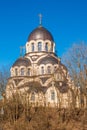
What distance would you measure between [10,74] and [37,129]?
23220 millimetres

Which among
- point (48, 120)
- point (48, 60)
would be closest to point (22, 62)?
point (48, 60)

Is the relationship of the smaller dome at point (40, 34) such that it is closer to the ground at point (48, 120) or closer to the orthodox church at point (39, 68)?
the orthodox church at point (39, 68)

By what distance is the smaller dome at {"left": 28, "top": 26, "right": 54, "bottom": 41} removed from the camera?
132 ft

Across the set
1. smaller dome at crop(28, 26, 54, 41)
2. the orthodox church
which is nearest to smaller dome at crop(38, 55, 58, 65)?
the orthodox church

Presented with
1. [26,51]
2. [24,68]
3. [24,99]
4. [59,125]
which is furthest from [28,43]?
[59,125]

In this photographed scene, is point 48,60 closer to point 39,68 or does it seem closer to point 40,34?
point 39,68

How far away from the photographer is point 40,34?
40500mm

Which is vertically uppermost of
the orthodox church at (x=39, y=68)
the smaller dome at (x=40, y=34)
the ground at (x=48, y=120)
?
the smaller dome at (x=40, y=34)

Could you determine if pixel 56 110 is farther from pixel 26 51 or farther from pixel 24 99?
pixel 26 51

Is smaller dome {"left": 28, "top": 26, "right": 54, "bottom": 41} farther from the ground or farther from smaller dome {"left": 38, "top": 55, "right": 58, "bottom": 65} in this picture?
the ground

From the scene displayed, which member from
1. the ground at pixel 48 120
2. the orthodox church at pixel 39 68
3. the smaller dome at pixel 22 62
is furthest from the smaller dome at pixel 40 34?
the ground at pixel 48 120

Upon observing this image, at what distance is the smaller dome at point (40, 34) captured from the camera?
4028 cm

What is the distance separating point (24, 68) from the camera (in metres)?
38.7

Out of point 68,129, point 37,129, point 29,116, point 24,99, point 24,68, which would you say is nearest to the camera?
point 37,129
